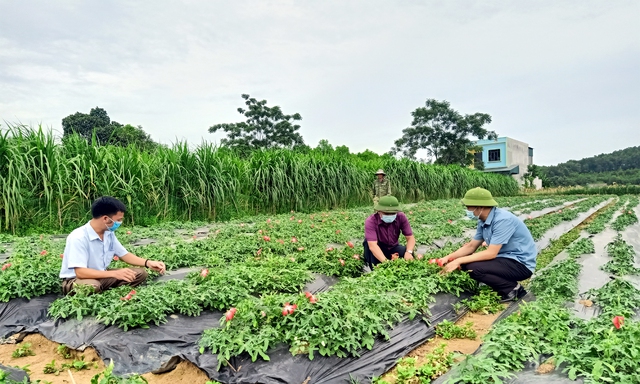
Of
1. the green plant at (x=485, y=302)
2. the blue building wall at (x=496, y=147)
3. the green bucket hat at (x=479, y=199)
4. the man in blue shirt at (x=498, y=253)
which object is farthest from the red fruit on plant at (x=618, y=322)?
the blue building wall at (x=496, y=147)

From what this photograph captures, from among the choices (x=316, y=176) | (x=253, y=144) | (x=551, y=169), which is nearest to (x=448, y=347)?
(x=316, y=176)

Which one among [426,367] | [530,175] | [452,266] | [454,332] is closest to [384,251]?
[452,266]

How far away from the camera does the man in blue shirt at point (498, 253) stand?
4043mm

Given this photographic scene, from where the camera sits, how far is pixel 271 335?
2738 mm

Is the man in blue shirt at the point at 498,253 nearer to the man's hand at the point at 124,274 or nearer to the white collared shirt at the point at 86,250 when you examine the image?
the man's hand at the point at 124,274

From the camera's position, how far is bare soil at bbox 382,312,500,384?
9.36 feet

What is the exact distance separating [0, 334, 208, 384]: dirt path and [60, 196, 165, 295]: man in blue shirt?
0.52 m

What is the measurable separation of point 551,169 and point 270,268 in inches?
3023

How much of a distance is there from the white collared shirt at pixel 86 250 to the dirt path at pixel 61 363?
63cm

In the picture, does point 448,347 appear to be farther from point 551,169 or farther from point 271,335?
point 551,169

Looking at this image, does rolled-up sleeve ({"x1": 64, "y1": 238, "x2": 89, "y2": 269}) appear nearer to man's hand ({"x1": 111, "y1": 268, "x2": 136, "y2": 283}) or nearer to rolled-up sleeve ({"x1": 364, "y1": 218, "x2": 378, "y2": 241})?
man's hand ({"x1": 111, "y1": 268, "x2": 136, "y2": 283})

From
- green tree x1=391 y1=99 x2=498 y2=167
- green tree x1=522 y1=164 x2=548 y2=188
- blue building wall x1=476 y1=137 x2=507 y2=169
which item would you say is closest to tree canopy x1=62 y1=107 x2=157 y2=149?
green tree x1=391 y1=99 x2=498 y2=167

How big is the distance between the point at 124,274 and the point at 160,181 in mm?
5807

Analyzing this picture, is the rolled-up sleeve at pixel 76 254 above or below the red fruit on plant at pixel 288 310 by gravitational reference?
above
